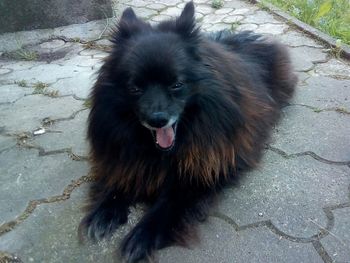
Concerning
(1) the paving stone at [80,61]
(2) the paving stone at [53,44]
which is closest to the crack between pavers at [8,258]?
(1) the paving stone at [80,61]

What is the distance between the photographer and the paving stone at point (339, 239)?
1803 millimetres

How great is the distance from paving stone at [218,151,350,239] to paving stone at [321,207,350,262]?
0.06 metres

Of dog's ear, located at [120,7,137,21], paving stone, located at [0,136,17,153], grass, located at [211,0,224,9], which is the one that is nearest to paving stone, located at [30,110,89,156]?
paving stone, located at [0,136,17,153]

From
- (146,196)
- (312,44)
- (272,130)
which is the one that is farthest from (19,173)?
(312,44)

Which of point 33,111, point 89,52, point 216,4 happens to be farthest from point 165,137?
point 216,4

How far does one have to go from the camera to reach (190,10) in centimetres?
206

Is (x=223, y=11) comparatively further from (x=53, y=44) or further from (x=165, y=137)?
(x=165, y=137)

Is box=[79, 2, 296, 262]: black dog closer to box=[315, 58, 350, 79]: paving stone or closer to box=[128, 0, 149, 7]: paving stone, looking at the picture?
box=[315, 58, 350, 79]: paving stone

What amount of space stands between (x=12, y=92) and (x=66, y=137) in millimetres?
1038

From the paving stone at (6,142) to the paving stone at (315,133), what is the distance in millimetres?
1655

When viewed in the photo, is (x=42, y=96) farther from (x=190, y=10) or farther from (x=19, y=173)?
(x=190, y=10)

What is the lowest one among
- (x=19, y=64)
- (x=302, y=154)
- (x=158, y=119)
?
(x=19, y=64)

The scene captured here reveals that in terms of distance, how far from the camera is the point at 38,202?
7.33 ft

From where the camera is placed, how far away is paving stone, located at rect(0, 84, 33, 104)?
135 inches
